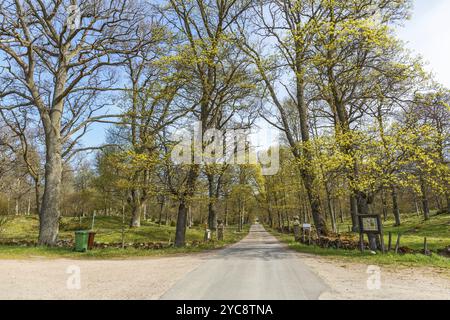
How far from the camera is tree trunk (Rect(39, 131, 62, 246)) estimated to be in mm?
14578

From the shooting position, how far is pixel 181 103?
19750 millimetres

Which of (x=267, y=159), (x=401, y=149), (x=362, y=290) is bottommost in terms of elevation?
(x=362, y=290)

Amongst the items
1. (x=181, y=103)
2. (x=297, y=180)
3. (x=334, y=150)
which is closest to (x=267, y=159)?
(x=297, y=180)

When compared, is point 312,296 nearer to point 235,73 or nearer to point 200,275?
point 200,275

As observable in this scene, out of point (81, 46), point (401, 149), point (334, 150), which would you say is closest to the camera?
point (401, 149)

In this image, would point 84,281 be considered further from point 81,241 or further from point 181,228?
point 181,228

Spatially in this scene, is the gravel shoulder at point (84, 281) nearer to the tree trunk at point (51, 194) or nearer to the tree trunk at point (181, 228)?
the tree trunk at point (51, 194)

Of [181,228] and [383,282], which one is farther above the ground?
[181,228]

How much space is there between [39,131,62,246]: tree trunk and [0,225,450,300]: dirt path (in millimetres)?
5289

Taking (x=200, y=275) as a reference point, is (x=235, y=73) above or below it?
above

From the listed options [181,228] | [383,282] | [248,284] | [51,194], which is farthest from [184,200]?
[383,282]

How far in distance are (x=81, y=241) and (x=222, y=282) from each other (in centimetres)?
961

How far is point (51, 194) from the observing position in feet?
48.6
